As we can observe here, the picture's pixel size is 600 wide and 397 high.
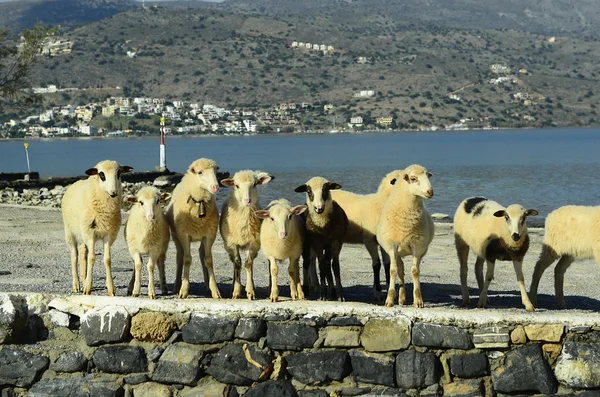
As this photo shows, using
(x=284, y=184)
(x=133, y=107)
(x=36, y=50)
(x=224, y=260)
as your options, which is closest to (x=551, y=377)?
(x=224, y=260)

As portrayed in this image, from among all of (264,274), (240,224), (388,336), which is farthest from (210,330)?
(264,274)

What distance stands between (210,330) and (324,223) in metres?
2.64

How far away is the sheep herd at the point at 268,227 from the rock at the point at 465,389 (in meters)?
1.87

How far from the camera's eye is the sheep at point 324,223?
11.7 meters

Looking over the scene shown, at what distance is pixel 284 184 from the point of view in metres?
58.9

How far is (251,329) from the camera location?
9.89m

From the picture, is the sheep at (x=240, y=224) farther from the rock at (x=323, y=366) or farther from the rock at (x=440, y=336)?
the rock at (x=440, y=336)

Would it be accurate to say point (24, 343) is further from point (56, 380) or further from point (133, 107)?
point (133, 107)

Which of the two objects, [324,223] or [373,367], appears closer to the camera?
[373,367]

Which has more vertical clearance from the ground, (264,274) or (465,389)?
(465,389)

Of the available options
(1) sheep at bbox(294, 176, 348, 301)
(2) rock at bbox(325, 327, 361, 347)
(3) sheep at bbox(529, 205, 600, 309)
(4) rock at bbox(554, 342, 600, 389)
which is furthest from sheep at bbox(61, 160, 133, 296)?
(3) sheep at bbox(529, 205, 600, 309)

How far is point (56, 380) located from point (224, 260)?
7496 millimetres

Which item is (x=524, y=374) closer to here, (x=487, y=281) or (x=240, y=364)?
(x=487, y=281)

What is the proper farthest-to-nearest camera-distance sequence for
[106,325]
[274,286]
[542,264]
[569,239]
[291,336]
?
1. [542,264]
2. [569,239]
3. [274,286]
4. [106,325]
5. [291,336]
